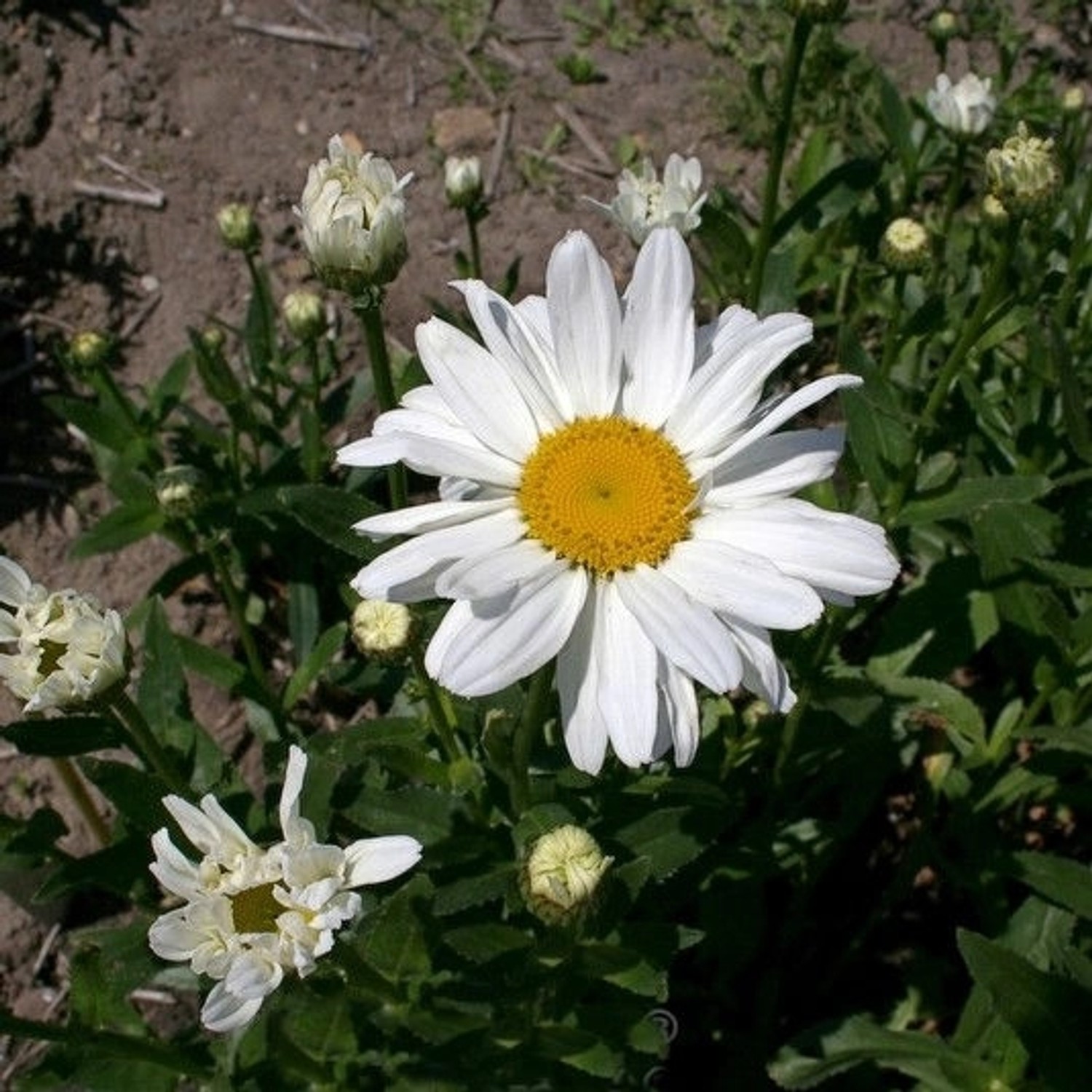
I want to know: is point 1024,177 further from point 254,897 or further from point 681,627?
point 254,897

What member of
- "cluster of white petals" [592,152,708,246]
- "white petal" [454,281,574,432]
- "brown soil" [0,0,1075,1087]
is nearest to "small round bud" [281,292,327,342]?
"cluster of white petals" [592,152,708,246]

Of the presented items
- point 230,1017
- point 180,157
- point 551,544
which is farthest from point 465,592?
point 180,157

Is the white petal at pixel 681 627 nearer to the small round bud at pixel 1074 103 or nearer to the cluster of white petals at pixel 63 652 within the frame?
the cluster of white petals at pixel 63 652

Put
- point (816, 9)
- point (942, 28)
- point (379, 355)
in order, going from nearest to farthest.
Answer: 1. point (379, 355)
2. point (816, 9)
3. point (942, 28)

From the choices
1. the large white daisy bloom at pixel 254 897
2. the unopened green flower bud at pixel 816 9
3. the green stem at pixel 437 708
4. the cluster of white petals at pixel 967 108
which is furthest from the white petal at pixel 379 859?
the cluster of white petals at pixel 967 108

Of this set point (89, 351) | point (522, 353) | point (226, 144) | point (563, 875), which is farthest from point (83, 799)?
point (226, 144)
